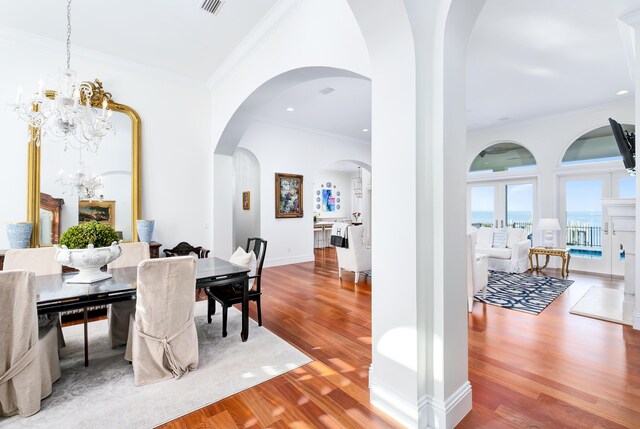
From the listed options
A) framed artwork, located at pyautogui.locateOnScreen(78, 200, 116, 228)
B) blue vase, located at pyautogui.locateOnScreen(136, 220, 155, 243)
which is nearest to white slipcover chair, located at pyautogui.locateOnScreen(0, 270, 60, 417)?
blue vase, located at pyautogui.locateOnScreen(136, 220, 155, 243)

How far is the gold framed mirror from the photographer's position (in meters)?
3.60

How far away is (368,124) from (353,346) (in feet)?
16.8

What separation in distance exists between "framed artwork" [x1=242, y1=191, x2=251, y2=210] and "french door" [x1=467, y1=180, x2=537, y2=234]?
18.5 feet

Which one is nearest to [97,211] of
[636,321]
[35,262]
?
[35,262]

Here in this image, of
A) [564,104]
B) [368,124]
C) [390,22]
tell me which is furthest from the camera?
[368,124]

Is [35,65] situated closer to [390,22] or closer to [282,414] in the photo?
[390,22]

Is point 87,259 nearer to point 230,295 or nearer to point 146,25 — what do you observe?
point 230,295

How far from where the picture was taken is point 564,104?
17.6 feet

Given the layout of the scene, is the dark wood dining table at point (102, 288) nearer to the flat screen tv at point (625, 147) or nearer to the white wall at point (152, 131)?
the white wall at point (152, 131)

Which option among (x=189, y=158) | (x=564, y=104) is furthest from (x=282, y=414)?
(x=564, y=104)

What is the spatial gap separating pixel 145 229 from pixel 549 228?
7075 millimetres

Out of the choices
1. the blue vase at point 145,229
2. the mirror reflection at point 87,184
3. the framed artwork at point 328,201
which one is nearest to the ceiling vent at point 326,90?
the mirror reflection at point 87,184

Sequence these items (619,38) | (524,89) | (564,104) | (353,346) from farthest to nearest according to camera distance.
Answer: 1. (564,104)
2. (524,89)
3. (619,38)
4. (353,346)

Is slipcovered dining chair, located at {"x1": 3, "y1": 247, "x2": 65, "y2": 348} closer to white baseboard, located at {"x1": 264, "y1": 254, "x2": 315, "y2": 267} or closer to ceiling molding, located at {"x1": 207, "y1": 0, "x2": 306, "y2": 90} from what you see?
ceiling molding, located at {"x1": 207, "y1": 0, "x2": 306, "y2": 90}
